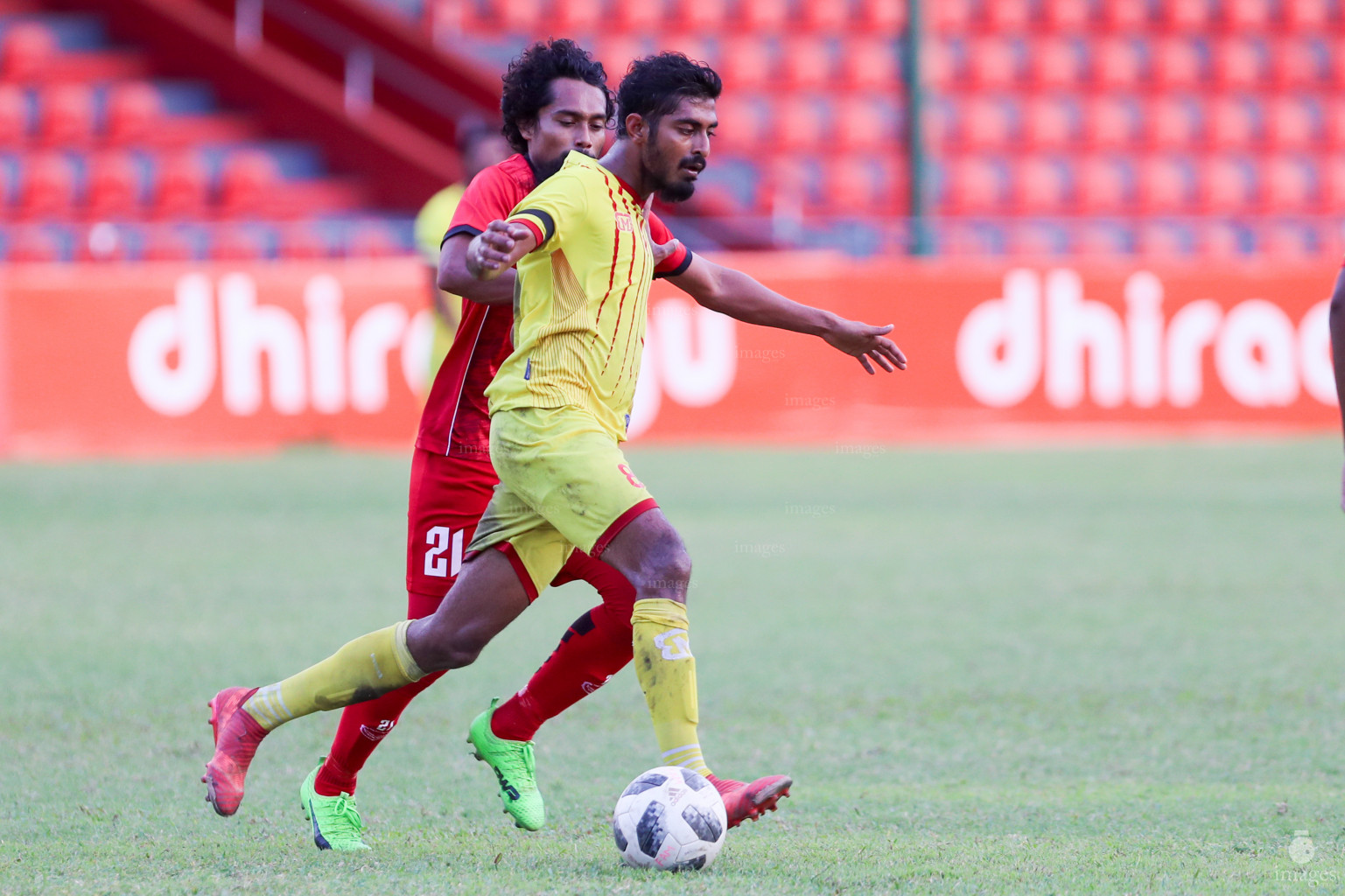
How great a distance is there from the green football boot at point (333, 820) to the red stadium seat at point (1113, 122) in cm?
1890

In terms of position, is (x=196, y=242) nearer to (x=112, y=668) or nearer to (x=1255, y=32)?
(x=112, y=668)

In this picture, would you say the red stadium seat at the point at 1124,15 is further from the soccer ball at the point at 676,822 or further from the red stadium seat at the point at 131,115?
the soccer ball at the point at 676,822

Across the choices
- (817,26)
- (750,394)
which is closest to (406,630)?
(750,394)

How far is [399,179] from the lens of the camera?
62.7ft

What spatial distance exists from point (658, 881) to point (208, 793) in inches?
45.1

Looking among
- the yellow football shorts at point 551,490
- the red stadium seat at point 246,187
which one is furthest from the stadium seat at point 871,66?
the yellow football shorts at point 551,490

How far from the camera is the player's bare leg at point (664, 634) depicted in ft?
11.3

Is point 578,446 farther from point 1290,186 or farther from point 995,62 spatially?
point 1290,186

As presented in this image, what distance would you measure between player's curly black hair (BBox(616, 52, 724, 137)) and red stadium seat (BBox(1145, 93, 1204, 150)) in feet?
62.1

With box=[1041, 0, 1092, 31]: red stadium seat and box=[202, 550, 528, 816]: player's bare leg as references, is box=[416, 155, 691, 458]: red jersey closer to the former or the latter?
box=[202, 550, 528, 816]: player's bare leg

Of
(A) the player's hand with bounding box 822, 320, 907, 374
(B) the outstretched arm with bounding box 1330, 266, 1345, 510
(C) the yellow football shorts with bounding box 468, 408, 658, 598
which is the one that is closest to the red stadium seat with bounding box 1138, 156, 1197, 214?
(B) the outstretched arm with bounding box 1330, 266, 1345, 510

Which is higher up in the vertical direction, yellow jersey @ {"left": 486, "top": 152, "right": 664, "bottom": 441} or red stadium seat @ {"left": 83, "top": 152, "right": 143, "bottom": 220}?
red stadium seat @ {"left": 83, "top": 152, "right": 143, "bottom": 220}

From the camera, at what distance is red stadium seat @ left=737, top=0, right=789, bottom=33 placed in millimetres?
21578

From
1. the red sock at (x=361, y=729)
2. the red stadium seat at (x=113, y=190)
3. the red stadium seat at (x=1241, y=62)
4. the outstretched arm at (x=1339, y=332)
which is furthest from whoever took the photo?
the red stadium seat at (x=1241, y=62)
